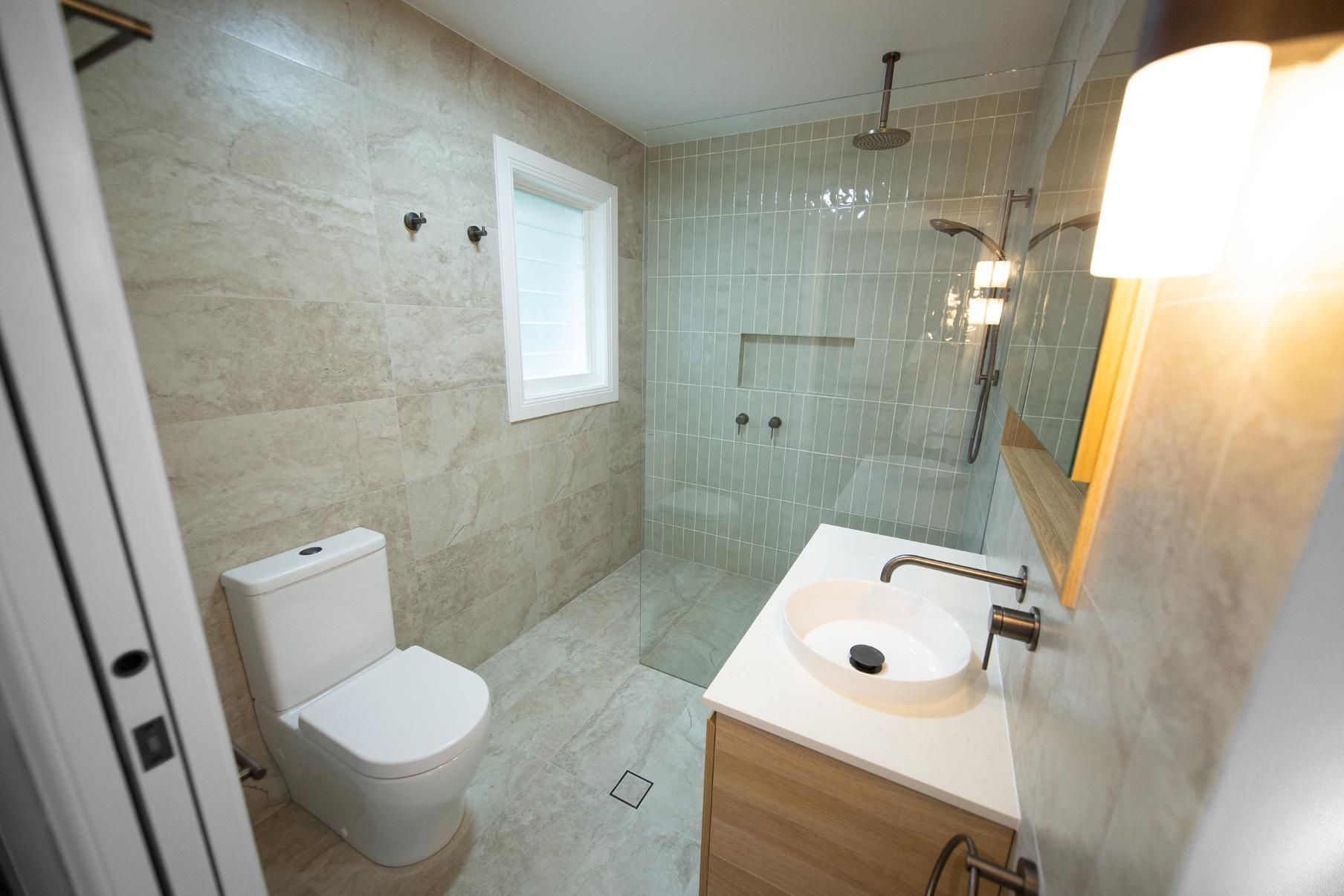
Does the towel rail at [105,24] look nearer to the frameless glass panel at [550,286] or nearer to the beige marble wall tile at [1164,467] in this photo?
the beige marble wall tile at [1164,467]

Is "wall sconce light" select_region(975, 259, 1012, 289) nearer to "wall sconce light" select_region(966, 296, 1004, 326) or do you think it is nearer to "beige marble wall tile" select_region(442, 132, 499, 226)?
"wall sconce light" select_region(966, 296, 1004, 326)

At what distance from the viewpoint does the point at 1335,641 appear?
0.82 ft

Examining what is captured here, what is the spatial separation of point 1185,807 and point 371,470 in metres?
1.91

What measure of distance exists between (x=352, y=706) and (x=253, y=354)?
1.01m

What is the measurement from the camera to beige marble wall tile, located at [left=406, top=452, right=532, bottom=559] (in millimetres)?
1826

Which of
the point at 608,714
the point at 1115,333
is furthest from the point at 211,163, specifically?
the point at 608,714

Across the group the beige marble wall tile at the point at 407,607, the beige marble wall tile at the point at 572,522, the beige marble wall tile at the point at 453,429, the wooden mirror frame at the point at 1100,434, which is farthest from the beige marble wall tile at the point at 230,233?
the wooden mirror frame at the point at 1100,434

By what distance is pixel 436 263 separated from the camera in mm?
1745

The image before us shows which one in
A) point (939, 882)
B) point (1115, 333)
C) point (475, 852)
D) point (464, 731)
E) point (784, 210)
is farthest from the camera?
point (784, 210)

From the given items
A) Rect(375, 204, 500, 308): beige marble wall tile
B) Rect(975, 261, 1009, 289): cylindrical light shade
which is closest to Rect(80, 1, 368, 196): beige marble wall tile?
Rect(375, 204, 500, 308): beige marble wall tile

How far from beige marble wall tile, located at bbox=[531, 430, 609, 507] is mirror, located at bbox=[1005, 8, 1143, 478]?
1889 millimetres

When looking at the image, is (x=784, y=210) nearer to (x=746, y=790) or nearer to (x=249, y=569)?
(x=746, y=790)

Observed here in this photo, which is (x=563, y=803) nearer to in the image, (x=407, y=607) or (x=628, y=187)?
(x=407, y=607)

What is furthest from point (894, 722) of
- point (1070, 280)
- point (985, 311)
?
point (985, 311)
